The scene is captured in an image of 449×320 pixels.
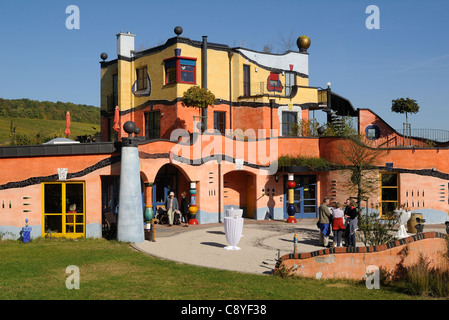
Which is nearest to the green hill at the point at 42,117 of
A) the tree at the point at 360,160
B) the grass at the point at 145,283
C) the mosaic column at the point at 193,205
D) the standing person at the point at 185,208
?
the standing person at the point at 185,208

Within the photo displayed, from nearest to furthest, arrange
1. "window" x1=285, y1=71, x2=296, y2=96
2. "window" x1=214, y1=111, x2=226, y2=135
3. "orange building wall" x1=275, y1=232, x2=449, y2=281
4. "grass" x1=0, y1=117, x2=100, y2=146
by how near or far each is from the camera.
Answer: "orange building wall" x1=275, y1=232, x2=449, y2=281 < "window" x1=214, y1=111, x2=226, y2=135 < "window" x1=285, y1=71, x2=296, y2=96 < "grass" x1=0, y1=117, x2=100, y2=146

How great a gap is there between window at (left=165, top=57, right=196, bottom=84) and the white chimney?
12.7 feet

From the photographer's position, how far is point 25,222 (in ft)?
63.7

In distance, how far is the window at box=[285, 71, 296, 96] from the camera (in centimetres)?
3312

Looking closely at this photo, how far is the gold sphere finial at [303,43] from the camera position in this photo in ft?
113

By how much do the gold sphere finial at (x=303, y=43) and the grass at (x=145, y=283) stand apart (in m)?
23.1

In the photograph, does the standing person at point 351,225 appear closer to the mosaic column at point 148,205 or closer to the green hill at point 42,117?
the mosaic column at point 148,205

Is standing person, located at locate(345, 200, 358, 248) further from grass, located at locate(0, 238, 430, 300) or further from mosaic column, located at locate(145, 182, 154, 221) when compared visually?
mosaic column, located at locate(145, 182, 154, 221)

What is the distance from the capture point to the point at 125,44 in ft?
104

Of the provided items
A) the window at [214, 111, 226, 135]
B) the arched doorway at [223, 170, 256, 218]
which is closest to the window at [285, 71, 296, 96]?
the window at [214, 111, 226, 135]

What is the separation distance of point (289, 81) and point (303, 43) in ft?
10.6

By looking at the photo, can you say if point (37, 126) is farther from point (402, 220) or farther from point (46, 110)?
point (402, 220)

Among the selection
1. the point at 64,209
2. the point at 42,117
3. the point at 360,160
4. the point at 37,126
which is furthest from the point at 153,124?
the point at 42,117

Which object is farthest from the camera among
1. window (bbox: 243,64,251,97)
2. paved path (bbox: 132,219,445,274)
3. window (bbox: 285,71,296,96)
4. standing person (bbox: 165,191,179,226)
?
window (bbox: 285,71,296,96)
